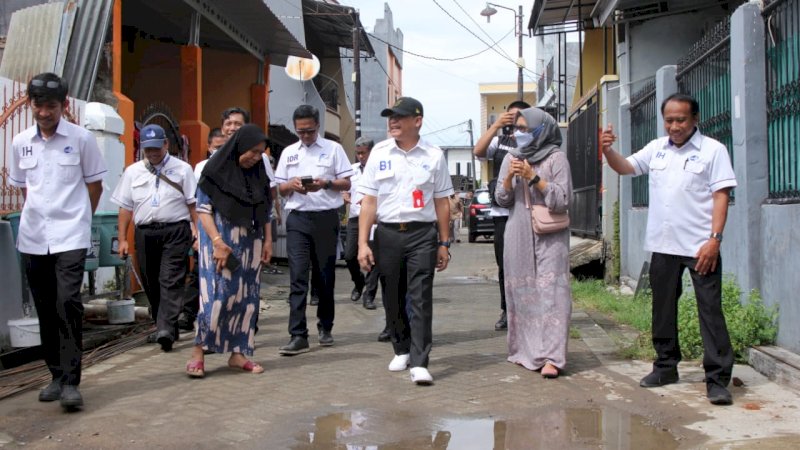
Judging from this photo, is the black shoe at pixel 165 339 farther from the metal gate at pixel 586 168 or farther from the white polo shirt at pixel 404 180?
the metal gate at pixel 586 168

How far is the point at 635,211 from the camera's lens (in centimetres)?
1067

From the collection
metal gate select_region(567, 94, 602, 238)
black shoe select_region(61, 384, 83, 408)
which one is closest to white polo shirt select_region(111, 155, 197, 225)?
black shoe select_region(61, 384, 83, 408)

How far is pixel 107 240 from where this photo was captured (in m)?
7.80

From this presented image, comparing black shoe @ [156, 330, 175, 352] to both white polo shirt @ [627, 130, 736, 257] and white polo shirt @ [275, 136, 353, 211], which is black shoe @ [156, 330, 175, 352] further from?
white polo shirt @ [627, 130, 736, 257]

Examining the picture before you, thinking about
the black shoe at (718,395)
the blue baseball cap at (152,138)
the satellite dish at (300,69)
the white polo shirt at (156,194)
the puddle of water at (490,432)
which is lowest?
the puddle of water at (490,432)

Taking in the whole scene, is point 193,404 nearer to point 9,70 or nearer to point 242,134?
point 242,134

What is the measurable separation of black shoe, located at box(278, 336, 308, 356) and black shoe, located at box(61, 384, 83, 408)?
2017 millimetres

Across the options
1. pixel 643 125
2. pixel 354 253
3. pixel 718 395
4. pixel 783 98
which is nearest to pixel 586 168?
pixel 643 125

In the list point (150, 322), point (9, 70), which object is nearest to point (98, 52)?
point (9, 70)

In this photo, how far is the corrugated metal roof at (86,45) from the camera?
9633 millimetres

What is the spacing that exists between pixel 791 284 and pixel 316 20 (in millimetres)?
21165

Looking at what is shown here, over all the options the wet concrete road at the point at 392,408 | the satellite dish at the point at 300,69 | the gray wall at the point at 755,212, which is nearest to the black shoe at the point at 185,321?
the wet concrete road at the point at 392,408

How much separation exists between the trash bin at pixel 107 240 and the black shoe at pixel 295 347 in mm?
2039

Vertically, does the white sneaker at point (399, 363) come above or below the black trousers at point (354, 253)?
below
